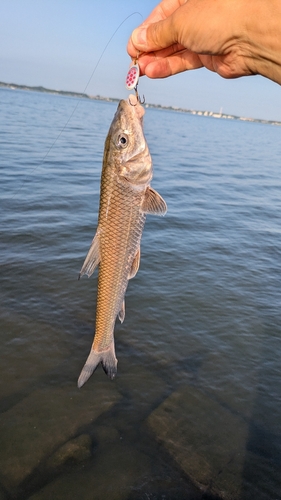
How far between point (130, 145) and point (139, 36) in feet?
3.18

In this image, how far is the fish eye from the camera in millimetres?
3418

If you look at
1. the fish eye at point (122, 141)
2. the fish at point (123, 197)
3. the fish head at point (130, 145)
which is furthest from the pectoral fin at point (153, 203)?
the fish eye at point (122, 141)

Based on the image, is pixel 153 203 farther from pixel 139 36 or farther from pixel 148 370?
pixel 148 370

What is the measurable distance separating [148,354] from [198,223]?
307 inches

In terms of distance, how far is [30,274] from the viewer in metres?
8.59

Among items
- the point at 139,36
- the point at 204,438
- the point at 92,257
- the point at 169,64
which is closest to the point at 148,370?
the point at 204,438

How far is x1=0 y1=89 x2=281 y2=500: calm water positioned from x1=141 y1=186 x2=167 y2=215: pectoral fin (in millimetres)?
3046

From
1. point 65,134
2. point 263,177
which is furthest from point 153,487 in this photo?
point 65,134

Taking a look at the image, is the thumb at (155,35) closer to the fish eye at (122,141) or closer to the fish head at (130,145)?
the fish head at (130,145)

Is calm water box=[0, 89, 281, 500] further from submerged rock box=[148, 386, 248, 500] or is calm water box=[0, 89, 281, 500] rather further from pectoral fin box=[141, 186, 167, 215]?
pectoral fin box=[141, 186, 167, 215]

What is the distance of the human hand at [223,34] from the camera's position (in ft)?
8.66

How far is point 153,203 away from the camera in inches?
136

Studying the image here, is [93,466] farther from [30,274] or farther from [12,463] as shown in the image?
[30,274]

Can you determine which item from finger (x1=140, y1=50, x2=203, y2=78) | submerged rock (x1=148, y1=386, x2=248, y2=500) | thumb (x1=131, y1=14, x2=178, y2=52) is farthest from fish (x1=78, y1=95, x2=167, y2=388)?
submerged rock (x1=148, y1=386, x2=248, y2=500)
